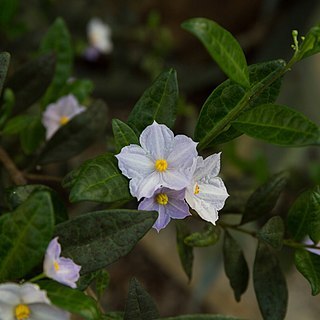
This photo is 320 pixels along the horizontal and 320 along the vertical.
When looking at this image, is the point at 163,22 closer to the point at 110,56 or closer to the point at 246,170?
the point at 110,56

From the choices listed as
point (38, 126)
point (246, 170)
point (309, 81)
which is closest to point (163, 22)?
point (309, 81)

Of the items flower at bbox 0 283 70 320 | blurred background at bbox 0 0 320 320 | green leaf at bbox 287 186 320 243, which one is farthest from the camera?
blurred background at bbox 0 0 320 320

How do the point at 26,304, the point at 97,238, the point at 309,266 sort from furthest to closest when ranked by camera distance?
the point at 309,266 < the point at 97,238 < the point at 26,304

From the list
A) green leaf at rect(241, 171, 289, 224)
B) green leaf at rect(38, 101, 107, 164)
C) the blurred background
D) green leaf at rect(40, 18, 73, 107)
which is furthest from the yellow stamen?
the blurred background

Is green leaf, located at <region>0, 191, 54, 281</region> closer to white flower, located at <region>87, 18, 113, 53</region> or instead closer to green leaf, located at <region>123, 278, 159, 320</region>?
green leaf, located at <region>123, 278, 159, 320</region>

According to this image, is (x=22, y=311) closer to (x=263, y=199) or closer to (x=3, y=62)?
(x=3, y=62)

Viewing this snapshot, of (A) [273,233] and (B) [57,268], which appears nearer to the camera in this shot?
(B) [57,268]

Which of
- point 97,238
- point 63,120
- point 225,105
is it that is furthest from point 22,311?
point 63,120
